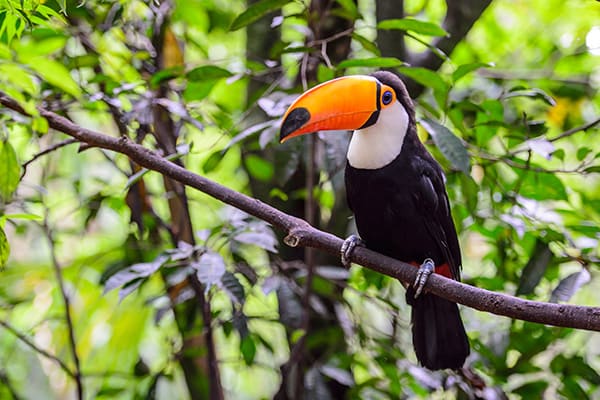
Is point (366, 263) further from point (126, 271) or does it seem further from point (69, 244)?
point (69, 244)

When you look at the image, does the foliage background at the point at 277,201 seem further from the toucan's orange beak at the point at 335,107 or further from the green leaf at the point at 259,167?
the toucan's orange beak at the point at 335,107

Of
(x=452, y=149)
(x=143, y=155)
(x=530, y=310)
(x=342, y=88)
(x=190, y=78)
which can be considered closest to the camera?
(x=530, y=310)

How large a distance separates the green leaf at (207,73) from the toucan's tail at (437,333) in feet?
2.92

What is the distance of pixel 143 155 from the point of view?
173 centimetres

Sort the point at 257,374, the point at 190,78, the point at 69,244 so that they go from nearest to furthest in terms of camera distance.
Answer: the point at 190,78 < the point at 257,374 < the point at 69,244

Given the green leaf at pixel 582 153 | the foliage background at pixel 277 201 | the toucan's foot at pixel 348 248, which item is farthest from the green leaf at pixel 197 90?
the green leaf at pixel 582 153

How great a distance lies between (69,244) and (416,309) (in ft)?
10.6

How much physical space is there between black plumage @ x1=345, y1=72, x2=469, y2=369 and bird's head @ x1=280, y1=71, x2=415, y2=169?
16 mm

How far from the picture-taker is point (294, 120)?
1.84m

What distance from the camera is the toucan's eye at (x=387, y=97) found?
2.07 m

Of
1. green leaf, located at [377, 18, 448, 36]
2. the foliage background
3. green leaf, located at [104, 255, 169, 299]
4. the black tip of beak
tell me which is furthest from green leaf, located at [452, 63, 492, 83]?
green leaf, located at [104, 255, 169, 299]

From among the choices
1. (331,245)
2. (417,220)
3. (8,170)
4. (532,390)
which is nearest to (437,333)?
(417,220)

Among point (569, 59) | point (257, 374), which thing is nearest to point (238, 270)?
point (569, 59)

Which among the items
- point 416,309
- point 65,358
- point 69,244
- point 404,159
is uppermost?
point 404,159
